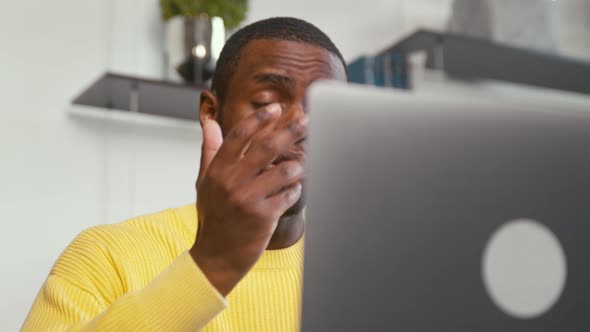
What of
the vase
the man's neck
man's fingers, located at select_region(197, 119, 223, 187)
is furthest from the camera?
the vase

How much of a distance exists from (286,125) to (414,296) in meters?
0.19

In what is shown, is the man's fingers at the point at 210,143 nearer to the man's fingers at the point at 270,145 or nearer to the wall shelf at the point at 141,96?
the man's fingers at the point at 270,145

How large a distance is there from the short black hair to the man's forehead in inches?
0.5

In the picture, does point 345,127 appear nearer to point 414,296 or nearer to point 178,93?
point 414,296

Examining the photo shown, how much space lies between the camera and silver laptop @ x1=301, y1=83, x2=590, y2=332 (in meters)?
0.41

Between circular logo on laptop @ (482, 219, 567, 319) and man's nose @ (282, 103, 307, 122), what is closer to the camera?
circular logo on laptop @ (482, 219, 567, 319)

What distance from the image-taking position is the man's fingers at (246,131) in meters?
0.53

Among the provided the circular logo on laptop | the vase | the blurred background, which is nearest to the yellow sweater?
the circular logo on laptop

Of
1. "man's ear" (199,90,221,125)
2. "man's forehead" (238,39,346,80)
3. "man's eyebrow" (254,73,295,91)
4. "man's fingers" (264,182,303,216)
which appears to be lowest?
"man's ear" (199,90,221,125)

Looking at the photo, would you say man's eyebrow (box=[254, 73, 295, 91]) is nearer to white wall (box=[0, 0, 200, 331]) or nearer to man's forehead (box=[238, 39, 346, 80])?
man's forehead (box=[238, 39, 346, 80])

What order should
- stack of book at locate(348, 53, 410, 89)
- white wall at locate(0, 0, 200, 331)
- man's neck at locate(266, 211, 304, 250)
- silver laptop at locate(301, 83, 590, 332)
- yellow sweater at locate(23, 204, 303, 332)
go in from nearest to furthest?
silver laptop at locate(301, 83, 590, 332) → yellow sweater at locate(23, 204, 303, 332) → man's neck at locate(266, 211, 304, 250) → white wall at locate(0, 0, 200, 331) → stack of book at locate(348, 53, 410, 89)

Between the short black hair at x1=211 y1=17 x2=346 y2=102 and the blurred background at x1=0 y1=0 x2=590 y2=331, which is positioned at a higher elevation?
the short black hair at x1=211 y1=17 x2=346 y2=102

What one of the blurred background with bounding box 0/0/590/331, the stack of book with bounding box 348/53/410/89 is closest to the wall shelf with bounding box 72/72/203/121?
the blurred background with bounding box 0/0/590/331

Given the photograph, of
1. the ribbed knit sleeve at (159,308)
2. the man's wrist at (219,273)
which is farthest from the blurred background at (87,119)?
the man's wrist at (219,273)
